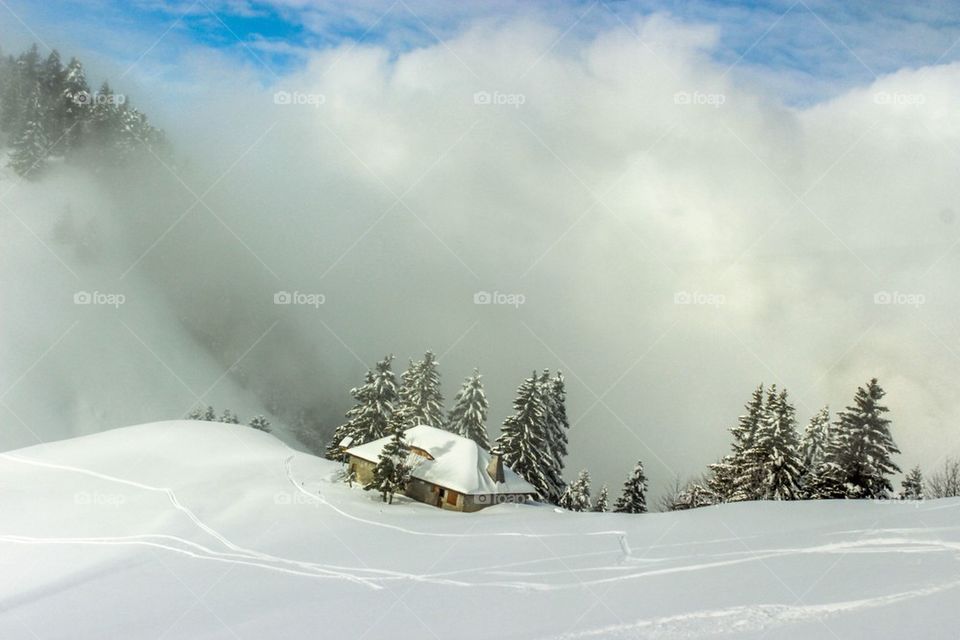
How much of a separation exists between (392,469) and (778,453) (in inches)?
1008

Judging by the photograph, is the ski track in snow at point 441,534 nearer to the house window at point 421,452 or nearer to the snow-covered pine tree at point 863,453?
the house window at point 421,452

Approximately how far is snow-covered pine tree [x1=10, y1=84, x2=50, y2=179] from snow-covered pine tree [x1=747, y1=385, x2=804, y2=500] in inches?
4199

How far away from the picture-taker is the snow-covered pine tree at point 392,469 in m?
36.2

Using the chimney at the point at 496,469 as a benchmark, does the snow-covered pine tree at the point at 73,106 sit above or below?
above

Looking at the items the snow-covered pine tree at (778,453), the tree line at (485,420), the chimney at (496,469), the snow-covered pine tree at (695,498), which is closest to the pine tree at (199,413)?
the tree line at (485,420)

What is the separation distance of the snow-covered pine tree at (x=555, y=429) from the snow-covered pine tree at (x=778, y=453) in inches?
554

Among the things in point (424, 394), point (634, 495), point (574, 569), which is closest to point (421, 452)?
point (424, 394)

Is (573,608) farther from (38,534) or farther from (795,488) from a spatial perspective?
(795,488)

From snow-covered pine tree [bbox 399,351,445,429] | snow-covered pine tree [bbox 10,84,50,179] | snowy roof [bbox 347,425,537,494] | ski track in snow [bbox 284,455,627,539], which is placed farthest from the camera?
snow-covered pine tree [bbox 10,84,50,179]

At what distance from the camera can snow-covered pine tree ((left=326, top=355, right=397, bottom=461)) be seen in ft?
168

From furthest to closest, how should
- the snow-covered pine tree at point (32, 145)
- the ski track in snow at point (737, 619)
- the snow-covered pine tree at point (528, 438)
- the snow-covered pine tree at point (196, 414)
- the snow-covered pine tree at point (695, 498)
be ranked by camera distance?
the snow-covered pine tree at point (32, 145), the snow-covered pine tree at point (196, 414), the snow-covered pine tree at point (695, 498), the snow-covered pine tree at point (528, 438), the ski track in snow at point (737, 619)

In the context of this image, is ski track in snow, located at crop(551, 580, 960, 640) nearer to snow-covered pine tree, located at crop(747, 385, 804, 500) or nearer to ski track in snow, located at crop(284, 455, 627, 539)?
ski track in snow, located at crop(284, 455, 627, 539)

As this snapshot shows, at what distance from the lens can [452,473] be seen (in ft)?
130

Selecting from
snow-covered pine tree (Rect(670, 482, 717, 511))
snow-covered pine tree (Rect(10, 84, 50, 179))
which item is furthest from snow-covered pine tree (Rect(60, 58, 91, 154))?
snow-covered pine tree (Rect(670, 482, 717, 511))
